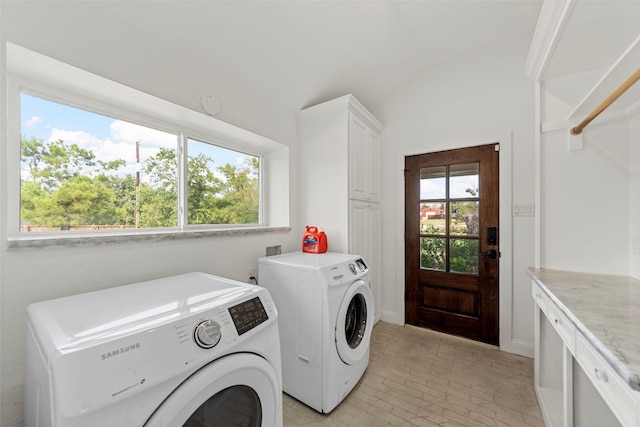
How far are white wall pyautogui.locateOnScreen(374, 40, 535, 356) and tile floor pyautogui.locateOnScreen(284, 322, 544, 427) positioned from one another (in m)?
0.41

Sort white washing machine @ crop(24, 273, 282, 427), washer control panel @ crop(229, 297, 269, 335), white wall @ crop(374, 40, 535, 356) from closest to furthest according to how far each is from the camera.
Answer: white washing machine @ crop(24, 273, 282, 427) < washer control panel @ crop(229, 297, 269, 335) < white wall @ crop(374, 40, 535, 356)

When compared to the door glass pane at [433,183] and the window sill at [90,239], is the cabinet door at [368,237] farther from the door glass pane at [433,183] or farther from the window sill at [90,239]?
the window sill at [90,239]

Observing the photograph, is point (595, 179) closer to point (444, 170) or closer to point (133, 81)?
point (444, 170)

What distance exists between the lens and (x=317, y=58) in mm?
2033

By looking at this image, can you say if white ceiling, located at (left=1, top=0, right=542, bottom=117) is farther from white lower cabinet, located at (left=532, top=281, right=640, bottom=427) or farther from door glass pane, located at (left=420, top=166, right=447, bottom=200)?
white lower cabinet, located at (left=532, top=281, right=640, bottom=427)

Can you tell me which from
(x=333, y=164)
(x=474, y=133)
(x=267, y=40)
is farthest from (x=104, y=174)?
(x=474, y=133)

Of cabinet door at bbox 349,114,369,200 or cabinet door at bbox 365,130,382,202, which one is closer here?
cabinet door at bbox 349,114,369,200

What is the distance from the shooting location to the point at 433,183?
8.63ft

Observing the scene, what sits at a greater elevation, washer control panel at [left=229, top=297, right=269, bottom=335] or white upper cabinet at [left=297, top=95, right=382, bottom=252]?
white upper cabinet at [left=297, top=95, right=382, bottom=252]

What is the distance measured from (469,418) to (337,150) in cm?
209

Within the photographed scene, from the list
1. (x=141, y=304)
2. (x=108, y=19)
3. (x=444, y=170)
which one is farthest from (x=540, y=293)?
(x=108, y=19)

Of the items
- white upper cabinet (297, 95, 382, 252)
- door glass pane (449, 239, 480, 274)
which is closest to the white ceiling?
white upper cabinet (297, 95, 382, 252)

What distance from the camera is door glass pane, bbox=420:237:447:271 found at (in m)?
2.57

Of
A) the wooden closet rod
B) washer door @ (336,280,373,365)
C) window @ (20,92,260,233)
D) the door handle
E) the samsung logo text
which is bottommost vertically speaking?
washer door @ (336,280,373,365)
